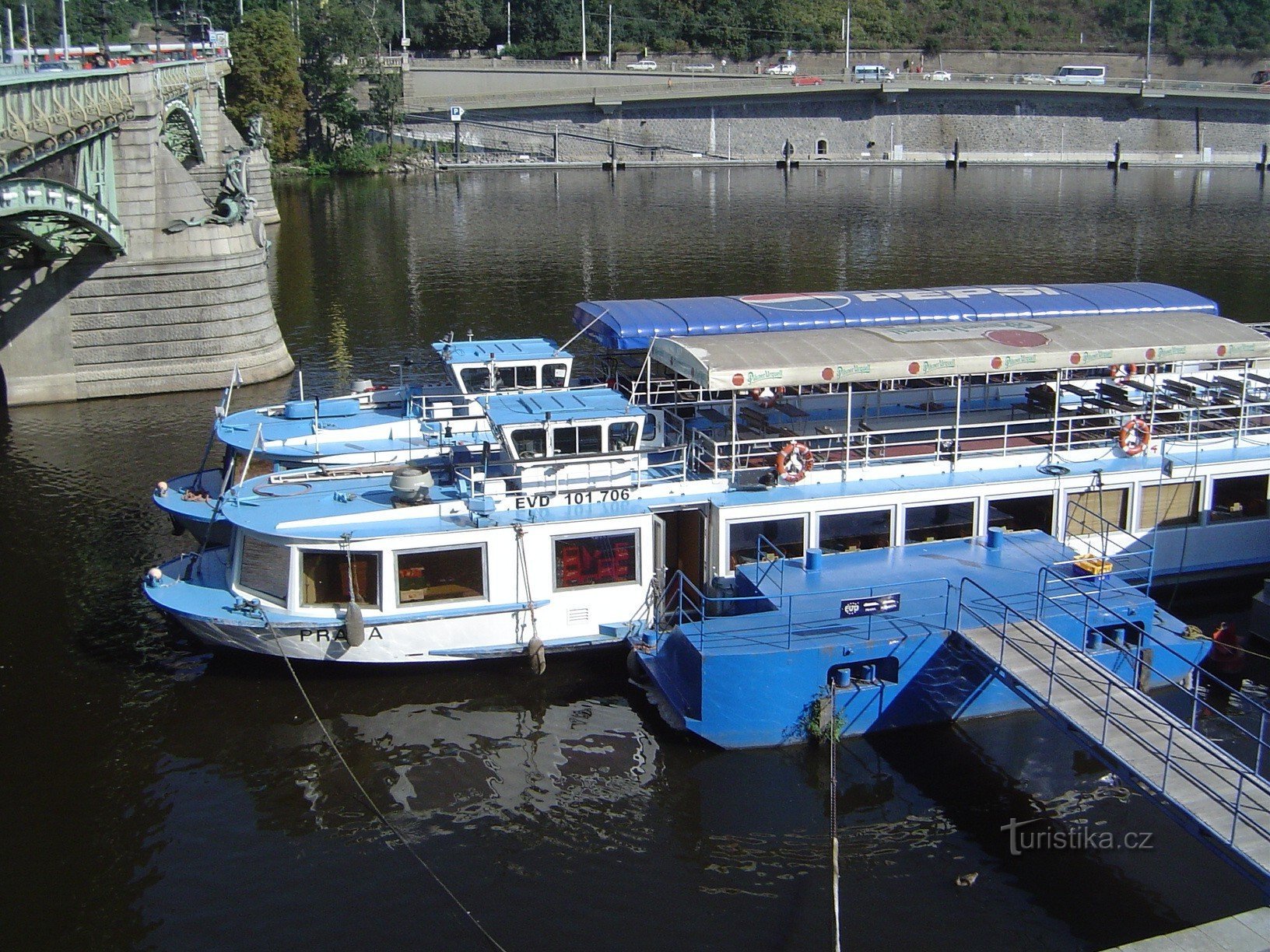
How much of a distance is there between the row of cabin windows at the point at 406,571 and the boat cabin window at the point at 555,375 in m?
7.11

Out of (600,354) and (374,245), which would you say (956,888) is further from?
(374,245)

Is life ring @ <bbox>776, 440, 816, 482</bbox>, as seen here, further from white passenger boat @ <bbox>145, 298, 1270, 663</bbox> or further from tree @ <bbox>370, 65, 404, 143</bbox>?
tree @ <bbox>370, 65, 404, 143</bbox>

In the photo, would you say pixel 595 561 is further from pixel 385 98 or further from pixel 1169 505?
pixel 385 98

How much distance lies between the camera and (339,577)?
20906mm

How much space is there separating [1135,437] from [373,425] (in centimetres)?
1566

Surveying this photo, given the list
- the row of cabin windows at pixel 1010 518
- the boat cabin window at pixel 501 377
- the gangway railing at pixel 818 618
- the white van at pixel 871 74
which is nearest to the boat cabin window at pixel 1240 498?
the row of cabin windows at pixel 1010 518

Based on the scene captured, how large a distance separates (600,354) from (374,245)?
154 feet

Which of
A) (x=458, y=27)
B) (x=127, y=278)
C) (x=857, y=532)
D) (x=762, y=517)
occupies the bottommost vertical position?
(x=857, y=532)

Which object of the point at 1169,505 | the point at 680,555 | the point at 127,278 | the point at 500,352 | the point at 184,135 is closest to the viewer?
the point at 680,555

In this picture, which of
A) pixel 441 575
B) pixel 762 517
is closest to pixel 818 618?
pixel 762 517

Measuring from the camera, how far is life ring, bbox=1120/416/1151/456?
24.3m

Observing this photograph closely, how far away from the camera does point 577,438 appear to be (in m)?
22.6

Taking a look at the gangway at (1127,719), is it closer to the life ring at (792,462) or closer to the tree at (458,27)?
the life ring at (792,462)

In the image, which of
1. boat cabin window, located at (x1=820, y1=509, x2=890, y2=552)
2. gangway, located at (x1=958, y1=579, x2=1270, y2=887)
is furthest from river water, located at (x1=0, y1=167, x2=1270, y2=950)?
boat cabin window, located at (x1=820, y1=509, x2=890, y2=552)
